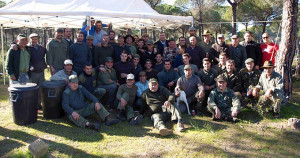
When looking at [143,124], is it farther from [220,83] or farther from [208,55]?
[208,55]

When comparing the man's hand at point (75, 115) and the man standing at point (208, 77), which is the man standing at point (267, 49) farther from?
Answer: the man's hand at point (75, 115)

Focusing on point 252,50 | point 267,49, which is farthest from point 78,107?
point 267,49

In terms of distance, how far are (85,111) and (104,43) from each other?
2.22m

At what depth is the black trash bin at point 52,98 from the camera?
194 inches

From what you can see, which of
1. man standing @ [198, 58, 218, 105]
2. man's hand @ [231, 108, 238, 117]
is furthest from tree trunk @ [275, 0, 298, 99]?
man's hand @ [231, 108, 238, 117]

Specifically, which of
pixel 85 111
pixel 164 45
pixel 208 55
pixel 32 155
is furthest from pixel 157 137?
pixel 164 45

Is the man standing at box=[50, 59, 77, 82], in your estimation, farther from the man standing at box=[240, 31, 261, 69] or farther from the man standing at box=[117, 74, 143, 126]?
the man standing at box=[240, 31, 261, 69]

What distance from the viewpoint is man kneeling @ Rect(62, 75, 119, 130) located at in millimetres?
4664

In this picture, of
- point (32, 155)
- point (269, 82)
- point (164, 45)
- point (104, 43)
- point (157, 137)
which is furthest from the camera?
point (164, 45)

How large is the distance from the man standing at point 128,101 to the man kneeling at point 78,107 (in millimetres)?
334

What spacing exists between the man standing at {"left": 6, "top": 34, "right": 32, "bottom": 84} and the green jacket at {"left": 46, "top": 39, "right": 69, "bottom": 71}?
0.54 meters

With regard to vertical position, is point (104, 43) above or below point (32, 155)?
above

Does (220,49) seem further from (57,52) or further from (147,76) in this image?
(57,52)

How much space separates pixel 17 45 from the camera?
521 centimetres
